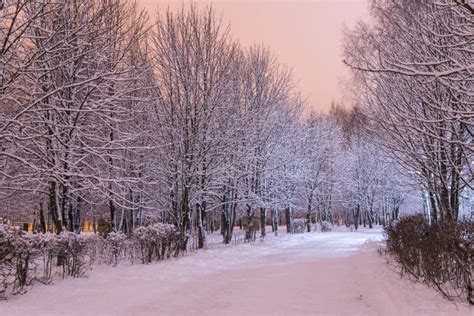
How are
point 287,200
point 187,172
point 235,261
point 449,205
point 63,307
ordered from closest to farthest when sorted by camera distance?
point 63,307 → point 449,205 → point 235,261 → point 187,172 → point 287,200

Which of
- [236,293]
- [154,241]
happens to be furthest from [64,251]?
[236,293]

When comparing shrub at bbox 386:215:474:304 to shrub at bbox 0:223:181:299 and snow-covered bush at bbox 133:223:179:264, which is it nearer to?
shrub at bbox 0:223:181:299

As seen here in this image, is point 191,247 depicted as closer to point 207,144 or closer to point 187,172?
point 187,172

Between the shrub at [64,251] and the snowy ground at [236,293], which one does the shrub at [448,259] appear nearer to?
the snowy ground at [236,293]

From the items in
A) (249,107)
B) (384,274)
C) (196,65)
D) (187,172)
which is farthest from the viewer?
(249,107)

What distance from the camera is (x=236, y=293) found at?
7.79m

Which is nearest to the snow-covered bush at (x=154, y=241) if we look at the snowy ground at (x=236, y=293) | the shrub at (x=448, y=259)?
the snowy ground at (x=236, y=293)

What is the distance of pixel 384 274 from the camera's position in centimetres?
888

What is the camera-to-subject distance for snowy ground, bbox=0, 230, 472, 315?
632 centimetres

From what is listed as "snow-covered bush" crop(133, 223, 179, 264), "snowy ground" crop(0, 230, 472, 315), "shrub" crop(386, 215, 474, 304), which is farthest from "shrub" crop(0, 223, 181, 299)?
A: "shrub" crop(386, 215, 474, 304)

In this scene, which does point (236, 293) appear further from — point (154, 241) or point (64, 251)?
point (154, 241)

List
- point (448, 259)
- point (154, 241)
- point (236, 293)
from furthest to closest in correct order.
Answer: point (154, 241)
point (236, 293)
point (448, 259)

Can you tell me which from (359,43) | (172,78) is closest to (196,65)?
(172,78)

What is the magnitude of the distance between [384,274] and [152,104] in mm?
12151
